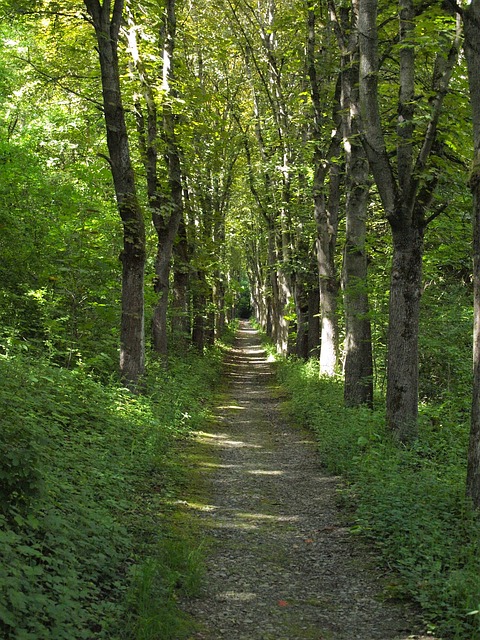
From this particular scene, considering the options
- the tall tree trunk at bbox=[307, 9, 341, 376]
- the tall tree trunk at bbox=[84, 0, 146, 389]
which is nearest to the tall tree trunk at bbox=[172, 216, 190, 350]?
the tall tree trunk at bbox=[307, 9, 341, 376]

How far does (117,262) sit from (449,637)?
10.3 meters

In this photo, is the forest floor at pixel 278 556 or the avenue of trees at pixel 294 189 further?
the avenue of trees at pixel 294 189

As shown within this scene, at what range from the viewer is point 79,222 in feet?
43.3

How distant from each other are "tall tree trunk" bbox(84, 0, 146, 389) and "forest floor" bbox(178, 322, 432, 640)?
216cm

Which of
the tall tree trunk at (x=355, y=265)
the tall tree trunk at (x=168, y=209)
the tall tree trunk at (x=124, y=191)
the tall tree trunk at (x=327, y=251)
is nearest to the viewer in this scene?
the tall tree trunk at (x=124, y=191)

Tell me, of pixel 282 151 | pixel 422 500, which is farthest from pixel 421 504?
pixel 282 151

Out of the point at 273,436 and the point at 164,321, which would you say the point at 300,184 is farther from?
the point at 273,436

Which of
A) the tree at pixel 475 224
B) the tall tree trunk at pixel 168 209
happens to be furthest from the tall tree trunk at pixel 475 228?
the tall tree trunk at pixel 168 209

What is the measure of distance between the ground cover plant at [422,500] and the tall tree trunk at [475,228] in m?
0.34

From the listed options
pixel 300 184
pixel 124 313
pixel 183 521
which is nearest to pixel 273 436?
pixel 124 313

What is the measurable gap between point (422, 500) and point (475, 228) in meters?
2.88

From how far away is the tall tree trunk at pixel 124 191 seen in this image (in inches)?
420

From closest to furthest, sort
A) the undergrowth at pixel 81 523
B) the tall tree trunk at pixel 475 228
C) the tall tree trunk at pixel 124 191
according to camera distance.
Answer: the undergrowth at pixel 81 523 < the tall tree trunk at pixel 475 228 < the tall tree trunk at pixel 124 191

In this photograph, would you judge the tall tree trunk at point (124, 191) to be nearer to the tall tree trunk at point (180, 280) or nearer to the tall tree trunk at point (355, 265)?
the tall tree trunk at point (355, 265)
